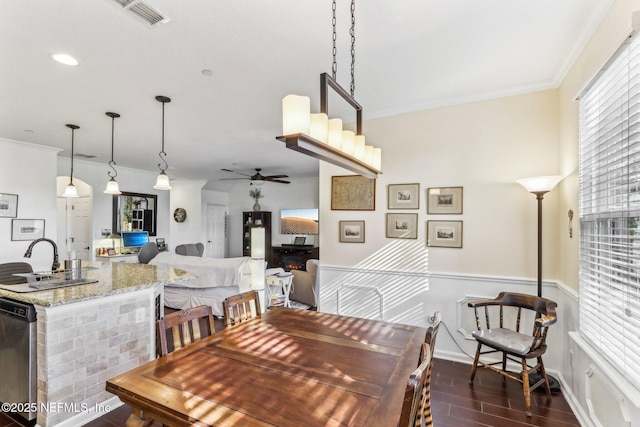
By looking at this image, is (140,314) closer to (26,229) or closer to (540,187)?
(540,187)

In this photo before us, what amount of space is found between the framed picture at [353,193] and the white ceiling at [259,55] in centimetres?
52

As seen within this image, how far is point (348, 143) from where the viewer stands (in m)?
1.82

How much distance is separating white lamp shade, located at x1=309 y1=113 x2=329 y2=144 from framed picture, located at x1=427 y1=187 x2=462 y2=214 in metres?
2.11

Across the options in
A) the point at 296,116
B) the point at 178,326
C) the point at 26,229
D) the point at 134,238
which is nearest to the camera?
the point at 296,116

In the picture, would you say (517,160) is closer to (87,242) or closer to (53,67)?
(53,67)

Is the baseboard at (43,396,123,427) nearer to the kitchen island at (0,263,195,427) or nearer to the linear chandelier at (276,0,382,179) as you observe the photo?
the kitchen island at (0,263,195,427)

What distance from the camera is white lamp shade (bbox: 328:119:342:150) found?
A: 5.47 ft

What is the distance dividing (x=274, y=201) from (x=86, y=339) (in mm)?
7041

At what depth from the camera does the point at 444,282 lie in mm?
3271

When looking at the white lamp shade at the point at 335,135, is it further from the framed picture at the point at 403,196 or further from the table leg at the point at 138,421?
the framed picture at the point at 403,196

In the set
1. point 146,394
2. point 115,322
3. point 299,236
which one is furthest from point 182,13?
point 299,236

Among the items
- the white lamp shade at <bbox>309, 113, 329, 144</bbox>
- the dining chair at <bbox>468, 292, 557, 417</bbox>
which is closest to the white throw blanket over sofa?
the dining chair at <bbox>468, 292, 557, 417</bbox>

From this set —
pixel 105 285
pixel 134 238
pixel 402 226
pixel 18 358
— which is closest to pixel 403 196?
pixel 402 226

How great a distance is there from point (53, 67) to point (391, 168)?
10.4ft
